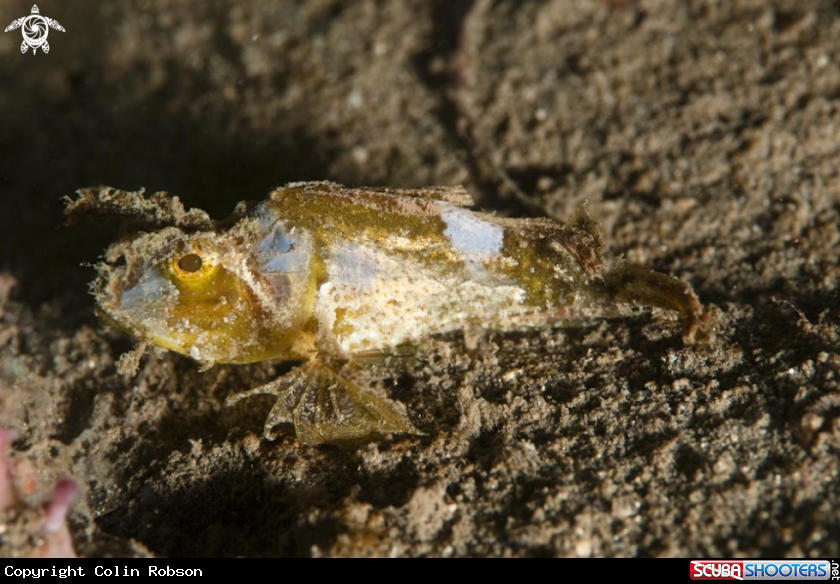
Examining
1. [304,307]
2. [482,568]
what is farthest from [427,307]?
[482,568]

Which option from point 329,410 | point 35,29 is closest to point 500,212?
point 329,410

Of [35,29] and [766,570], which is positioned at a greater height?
[35,29]

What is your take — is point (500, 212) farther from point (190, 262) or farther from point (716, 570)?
point (716, 570)

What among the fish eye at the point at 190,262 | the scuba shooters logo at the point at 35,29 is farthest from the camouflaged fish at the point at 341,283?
the scuba shooters logo at the point at 35,29

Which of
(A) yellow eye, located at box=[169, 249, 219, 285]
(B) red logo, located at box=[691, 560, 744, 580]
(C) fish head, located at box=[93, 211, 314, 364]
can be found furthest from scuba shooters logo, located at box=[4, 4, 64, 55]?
(B) red logo, located at box=[691, 560, 744, 580]

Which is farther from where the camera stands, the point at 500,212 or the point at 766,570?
the point at 500,212

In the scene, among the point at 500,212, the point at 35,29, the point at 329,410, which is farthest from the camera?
the point at 35,29

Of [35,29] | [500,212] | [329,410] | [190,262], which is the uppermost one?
[35,29]

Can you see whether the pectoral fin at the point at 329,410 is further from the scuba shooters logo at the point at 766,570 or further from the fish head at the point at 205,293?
the scuba shooters logo at the point at 766,570
